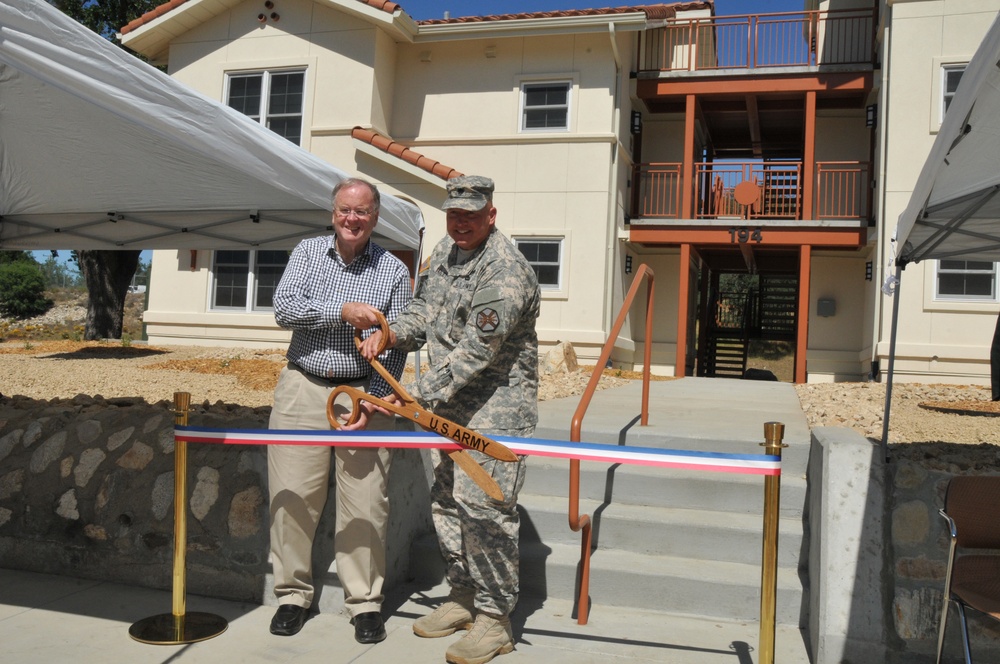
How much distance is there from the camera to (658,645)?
3568 mm

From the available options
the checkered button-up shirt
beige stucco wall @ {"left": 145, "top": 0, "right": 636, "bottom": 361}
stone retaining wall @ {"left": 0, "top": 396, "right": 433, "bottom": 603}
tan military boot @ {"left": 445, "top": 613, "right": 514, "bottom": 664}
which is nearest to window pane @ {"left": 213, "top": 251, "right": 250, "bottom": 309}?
beige stucco wall @ {"left": 145, "top": 0, "right": 636, "bottom": 361}

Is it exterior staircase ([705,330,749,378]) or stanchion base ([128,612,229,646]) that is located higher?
exterior staircase ([705,330,749,378])

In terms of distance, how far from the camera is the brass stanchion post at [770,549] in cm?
297

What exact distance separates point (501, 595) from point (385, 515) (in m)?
0.66

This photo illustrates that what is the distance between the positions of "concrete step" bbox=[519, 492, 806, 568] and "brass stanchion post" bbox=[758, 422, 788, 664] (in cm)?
111

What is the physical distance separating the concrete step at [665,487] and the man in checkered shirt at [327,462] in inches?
52.6

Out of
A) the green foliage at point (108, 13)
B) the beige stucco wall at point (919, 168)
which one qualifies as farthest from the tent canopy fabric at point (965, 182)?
the green foliage at point (108, 13)

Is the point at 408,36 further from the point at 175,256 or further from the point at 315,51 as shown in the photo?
the point at 175,256

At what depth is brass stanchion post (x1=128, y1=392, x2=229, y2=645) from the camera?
3590 millimetres

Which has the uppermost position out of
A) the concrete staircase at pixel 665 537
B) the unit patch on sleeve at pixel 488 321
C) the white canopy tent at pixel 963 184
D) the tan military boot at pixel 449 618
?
the white canopy tent at pixel 963 184

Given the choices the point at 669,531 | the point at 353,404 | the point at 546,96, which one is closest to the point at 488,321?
the point at 353,404

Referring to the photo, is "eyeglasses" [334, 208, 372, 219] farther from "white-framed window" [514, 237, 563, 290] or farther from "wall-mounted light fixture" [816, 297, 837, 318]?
"wall-mounted light fixture" [816, 297, 837, 318]

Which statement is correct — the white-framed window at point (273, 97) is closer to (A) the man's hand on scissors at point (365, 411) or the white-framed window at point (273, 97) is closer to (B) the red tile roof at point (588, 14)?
(B) the red tile roof at point (588, 14)

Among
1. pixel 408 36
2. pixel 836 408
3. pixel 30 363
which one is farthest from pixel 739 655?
pixel 408 36
